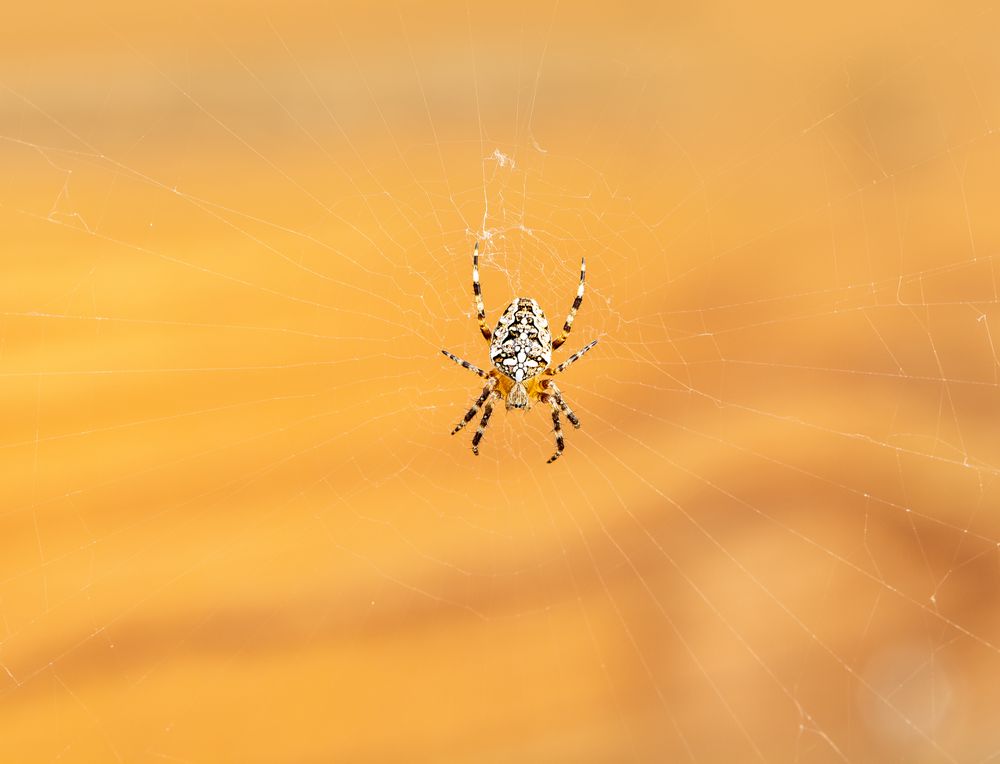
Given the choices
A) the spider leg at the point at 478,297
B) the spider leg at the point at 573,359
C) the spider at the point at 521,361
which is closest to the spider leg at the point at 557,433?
the spider at the point at 521,361

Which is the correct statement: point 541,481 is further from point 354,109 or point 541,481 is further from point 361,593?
point 354,109

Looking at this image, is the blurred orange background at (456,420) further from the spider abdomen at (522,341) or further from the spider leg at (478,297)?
the spider abdomen at (522,341)

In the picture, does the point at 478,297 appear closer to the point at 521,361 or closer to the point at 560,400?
the point at 521,361

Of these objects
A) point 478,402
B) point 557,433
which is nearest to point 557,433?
point 557,433

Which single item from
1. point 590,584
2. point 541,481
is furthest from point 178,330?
point 590,584

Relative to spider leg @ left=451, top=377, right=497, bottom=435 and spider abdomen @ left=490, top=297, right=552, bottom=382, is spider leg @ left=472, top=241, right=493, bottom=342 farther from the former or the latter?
spider leg @ left=451, top=377, right=497, bottom=435

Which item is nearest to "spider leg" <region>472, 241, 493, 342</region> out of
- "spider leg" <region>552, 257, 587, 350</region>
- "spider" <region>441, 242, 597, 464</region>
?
"spider" <region>441, 242, 597, 464</region>
